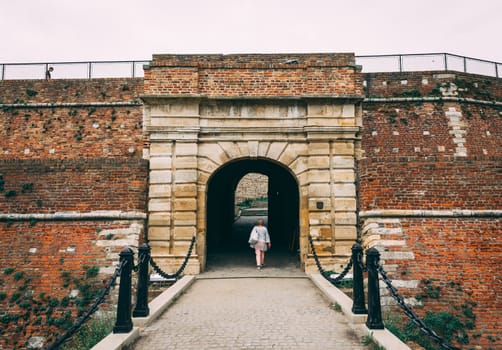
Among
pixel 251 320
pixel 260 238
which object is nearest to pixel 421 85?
pixel 260 238

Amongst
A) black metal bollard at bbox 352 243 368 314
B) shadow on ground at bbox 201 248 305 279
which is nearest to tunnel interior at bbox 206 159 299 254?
shadow on ground at bbox 201 248 305 279

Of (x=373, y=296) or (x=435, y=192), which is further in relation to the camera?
(x=435, y=192)

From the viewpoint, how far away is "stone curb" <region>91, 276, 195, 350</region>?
440 centimetres

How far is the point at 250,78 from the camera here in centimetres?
1038

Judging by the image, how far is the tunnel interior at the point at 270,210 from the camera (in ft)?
44.2

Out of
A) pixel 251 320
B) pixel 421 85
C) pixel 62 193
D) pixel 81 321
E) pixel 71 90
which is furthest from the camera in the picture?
pixel 71 90

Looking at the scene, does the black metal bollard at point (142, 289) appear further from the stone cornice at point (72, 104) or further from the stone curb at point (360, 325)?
the stone cornice at point (72, 104)

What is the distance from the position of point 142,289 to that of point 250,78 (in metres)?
6.84

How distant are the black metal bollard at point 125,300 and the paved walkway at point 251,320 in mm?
316

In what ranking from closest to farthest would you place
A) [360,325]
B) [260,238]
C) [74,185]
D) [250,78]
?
1. [360,325]
2. [74,185]
3. [260,238]
4. [250,78]

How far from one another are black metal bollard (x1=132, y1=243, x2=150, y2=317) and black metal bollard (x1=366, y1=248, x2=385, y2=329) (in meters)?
3.37

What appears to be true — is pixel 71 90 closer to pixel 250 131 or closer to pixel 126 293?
pixel 250 131

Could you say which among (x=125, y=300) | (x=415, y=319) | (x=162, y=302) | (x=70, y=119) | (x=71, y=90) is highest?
(x=71, y=90)

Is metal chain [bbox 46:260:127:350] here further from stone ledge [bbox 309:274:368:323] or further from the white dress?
the white dress
